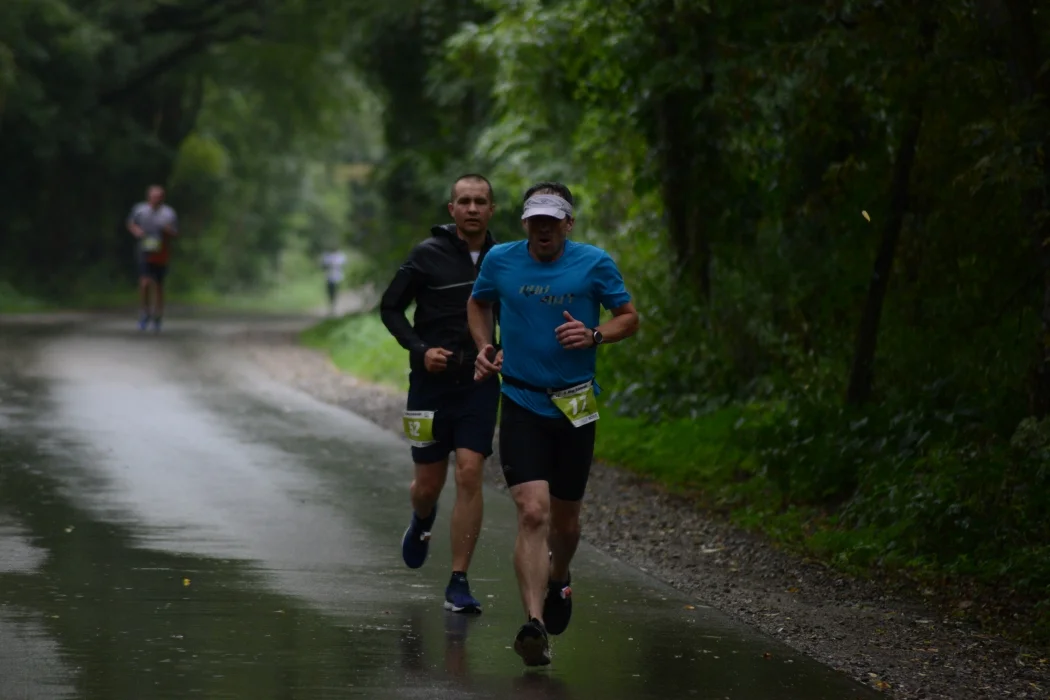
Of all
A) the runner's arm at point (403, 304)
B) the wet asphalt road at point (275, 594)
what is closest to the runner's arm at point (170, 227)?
the wet asphalt road at point (275, 594)

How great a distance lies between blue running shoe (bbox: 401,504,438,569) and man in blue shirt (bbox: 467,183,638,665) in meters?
1.50

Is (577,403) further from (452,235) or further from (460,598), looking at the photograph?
(452,235)

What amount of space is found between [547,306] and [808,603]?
273 centimetres

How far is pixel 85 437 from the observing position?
15.6m

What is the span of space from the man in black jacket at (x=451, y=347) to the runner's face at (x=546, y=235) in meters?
1.10

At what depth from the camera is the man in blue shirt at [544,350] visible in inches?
312

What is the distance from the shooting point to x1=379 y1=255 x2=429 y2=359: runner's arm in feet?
30.1

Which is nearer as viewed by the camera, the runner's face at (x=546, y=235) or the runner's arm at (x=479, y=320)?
the runner's face at (x=546, y=235)

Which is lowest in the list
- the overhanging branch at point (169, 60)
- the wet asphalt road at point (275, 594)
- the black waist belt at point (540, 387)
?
the wet asphalt road at point (275, 594)

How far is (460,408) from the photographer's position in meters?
9.19

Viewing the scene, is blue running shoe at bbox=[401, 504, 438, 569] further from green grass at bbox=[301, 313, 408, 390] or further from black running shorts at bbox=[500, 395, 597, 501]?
green grass at bbox=[301, 313, 408, 390]

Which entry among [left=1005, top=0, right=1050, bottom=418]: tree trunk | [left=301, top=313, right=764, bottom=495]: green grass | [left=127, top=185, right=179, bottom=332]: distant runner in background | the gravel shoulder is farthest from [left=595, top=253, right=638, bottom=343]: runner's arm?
[left=127, top=185, right=179, bottom=332]: distant runner in background

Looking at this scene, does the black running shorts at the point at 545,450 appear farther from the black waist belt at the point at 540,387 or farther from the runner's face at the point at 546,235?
the runner's face at the point at 546,235

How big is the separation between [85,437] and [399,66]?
56.2 feet
